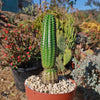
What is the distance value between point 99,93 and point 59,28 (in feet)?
7.98

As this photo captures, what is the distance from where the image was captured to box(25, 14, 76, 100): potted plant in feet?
5.20

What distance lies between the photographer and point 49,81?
1.84 metres

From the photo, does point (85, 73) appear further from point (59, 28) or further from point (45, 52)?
point (59, 28)

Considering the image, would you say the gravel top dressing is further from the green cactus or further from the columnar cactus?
the green cactus

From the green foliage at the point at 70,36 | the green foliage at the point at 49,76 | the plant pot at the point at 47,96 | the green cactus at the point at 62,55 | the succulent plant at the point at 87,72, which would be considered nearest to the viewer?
the plant pot at the point at 47,96

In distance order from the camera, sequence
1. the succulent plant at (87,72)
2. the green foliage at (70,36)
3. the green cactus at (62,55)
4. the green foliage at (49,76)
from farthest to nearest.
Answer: the green foliage at (70,36) → the green cactus at (62,55) → the succulent plant at (87,72) → the green foliage at (49,76)

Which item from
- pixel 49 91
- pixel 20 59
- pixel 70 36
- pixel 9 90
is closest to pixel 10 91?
pixel 9 90

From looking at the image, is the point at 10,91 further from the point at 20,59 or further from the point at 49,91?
the point at 49,91

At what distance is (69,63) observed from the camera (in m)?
3.67

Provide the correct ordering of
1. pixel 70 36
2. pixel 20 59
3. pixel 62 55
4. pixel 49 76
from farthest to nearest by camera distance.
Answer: pixel 70 36, pixel 62 55, pixel 20 59, pixel 49 76

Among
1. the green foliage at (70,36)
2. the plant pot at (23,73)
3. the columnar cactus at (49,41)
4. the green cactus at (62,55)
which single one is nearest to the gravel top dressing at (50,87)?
the columnar cactus at (49,41)

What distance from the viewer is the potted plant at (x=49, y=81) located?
1.58 metres

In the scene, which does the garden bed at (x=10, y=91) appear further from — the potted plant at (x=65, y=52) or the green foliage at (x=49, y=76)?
the green foliage at (x=49, y=76)

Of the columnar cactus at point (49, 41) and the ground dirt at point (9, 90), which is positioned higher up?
the columnar cactus at point (49, 41)
